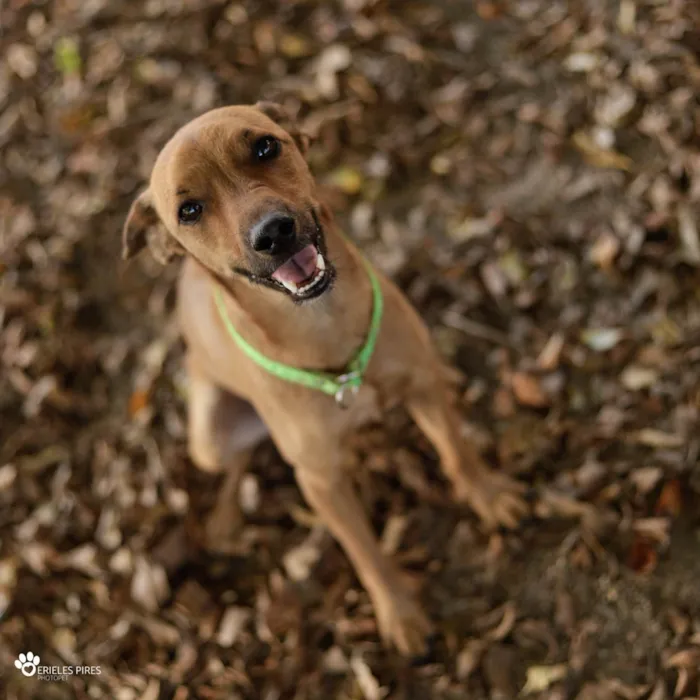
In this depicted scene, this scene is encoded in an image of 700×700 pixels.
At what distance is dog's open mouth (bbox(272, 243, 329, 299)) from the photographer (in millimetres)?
2260

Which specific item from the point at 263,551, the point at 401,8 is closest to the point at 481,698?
the point at 263,551

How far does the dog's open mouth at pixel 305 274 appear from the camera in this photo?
2.26 meters

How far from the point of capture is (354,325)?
2.59 metres

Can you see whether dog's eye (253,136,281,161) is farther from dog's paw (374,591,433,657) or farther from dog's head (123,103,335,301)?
dog's paw (374,591,433,657)

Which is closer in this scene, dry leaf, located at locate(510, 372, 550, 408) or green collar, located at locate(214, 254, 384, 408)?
green collar, located at locate(214, 254, 384, 408)

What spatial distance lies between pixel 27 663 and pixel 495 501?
2.22 metres

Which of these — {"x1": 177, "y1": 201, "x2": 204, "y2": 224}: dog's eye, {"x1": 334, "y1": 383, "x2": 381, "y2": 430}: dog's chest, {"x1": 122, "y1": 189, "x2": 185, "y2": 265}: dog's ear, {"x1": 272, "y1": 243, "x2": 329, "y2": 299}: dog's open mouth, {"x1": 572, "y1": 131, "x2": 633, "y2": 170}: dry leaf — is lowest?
{"x1": 572, "y1": 131, "x2": 633, "y2": 170}: dry leaf

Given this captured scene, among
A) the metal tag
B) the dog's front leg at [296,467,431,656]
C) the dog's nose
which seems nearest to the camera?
the dog's nose

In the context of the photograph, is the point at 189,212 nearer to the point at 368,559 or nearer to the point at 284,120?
the point at 284,120

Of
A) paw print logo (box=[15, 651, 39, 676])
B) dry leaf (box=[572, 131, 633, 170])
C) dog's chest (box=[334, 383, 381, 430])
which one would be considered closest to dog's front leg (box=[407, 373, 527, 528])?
dog's chest (box=[334, 383, 381, 430])

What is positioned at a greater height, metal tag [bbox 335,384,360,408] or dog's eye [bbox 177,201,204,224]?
dog's eye [bbox 177,201,204,224]

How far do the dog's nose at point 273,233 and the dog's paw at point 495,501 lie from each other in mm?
1521

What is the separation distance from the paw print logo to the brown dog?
1.22m

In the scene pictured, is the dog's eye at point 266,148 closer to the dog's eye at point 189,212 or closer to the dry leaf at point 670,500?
the dog's eye at point 189,212
